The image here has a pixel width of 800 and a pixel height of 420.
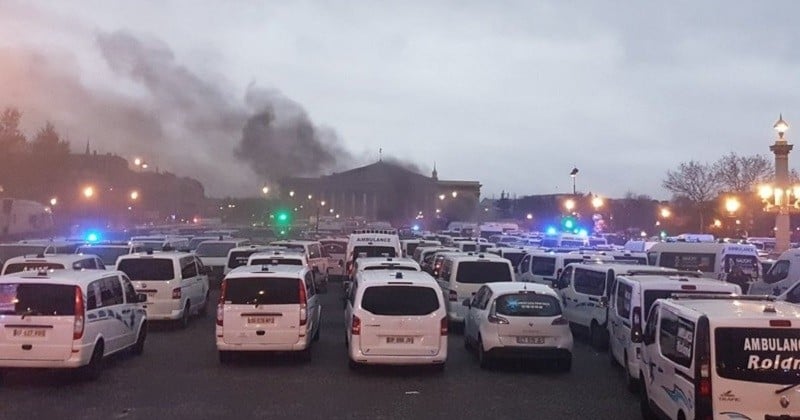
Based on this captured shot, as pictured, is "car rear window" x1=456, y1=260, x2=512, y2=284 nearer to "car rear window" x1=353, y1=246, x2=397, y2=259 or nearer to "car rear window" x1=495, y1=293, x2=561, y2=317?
"car rear window" x1=495, y1=293, x2=561, y2=317

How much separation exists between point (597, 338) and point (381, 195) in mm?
81407

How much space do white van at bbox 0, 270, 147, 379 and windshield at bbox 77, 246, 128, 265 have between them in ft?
41.8

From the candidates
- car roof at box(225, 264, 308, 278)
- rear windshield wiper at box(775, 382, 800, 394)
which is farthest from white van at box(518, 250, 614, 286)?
rear windshield wiper at box(775, 382, 800, 394)

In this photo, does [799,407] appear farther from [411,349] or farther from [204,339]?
[204,339]

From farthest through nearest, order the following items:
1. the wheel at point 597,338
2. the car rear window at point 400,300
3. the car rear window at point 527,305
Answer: the wheel at point 597,338 < the car rear window at point 527,305 < the car rear window at point 400,300

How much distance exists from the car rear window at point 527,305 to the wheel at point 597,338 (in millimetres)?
3153

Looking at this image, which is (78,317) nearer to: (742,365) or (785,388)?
(742,365)

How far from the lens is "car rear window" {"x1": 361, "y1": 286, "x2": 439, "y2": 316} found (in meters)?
14.1

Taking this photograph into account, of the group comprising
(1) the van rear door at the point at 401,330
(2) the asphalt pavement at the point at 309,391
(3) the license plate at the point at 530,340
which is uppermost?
(1) the van rear door at the point at 401,330

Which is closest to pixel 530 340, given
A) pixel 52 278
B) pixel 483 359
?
pixel 483 359

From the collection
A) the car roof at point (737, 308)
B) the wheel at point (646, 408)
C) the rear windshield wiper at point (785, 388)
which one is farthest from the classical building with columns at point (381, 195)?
the rear windshield wiper at point (785, 388)

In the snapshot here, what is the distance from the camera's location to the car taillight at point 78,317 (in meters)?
12.8

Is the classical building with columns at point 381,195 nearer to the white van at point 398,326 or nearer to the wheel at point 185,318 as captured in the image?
the wheel at point 185,318

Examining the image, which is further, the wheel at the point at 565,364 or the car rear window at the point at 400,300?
the wheel at the point at 565,364
